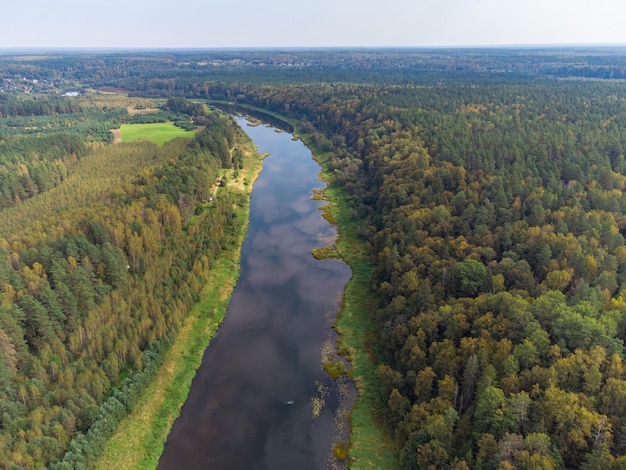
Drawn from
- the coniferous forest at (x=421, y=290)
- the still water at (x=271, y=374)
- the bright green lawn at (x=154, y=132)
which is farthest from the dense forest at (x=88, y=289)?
the bright green lawn at (x=154, y=132)

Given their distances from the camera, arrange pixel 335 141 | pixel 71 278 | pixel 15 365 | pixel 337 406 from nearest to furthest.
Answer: pixel 15 365 < pixel 337 406 < pixel 71 278 < pixel 335 141

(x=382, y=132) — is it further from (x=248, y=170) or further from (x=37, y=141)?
(x=37, y=141)

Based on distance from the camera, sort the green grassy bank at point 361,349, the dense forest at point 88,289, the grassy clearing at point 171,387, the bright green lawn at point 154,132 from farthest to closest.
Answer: the bright green lawn at point 154,132 → the green grassy bank at point 361,349 → the grassy clearing at point 171,387 → the dense forest at point 88,289

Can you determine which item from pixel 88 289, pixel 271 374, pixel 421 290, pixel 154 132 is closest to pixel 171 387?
pixel 271 374

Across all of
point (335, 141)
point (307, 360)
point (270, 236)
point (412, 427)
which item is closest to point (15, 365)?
point (307, 360)

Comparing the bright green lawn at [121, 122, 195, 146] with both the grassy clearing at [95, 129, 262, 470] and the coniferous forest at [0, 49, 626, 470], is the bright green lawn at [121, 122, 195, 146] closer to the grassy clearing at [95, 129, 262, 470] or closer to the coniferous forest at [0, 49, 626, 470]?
the coniferous forest at [0, 49, 626, 470]

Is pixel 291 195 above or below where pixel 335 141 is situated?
below

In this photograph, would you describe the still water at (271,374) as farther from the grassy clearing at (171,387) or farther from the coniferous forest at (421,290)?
the coniferous forest at (421,290)
